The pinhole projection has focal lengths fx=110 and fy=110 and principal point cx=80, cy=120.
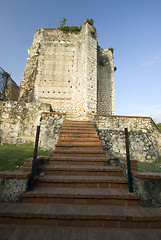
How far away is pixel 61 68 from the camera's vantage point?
10.3 m

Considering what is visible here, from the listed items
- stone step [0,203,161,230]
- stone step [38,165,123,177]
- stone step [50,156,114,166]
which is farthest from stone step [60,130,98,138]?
stone step [0,203,161,230]

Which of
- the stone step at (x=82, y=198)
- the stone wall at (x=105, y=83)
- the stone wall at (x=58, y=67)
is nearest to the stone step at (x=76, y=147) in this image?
the stone step at (x=82, y=198)

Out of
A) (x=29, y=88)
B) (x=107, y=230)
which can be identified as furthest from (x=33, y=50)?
(x=107, y=230)

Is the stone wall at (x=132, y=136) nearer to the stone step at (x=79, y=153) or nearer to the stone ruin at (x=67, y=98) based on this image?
the stone ruin at (x=67, y=98)

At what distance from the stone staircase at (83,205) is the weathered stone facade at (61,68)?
6.31m

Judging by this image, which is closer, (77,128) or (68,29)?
(77,128)

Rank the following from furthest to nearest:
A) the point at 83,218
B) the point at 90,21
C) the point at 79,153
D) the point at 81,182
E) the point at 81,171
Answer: the point at 90,21 < the point at 79,153 < the point at 81,171 < the point at 81,182 < the point at 83,218

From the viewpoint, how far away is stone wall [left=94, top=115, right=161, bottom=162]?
582 centimetres

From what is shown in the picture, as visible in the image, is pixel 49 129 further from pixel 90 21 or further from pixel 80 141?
pixel 90 21

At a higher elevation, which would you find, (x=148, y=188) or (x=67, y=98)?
(x=67, y=98)

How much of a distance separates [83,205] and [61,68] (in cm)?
1065

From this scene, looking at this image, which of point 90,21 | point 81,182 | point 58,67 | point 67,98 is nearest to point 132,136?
point 81,182

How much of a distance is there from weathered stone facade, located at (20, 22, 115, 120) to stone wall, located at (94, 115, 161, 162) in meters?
3.09

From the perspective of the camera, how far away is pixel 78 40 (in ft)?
35.6
